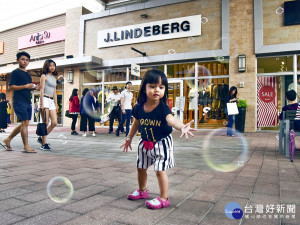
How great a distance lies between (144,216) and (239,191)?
3.50ft

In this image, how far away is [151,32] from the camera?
478 inches

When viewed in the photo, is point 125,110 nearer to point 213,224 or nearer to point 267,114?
point 267,114

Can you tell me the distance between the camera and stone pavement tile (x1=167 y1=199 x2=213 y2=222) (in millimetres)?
1702

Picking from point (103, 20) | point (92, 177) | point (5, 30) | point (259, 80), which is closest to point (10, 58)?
point (5, 30)

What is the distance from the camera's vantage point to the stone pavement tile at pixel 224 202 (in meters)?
1.86

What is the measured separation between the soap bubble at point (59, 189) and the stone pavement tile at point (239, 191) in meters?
1.40

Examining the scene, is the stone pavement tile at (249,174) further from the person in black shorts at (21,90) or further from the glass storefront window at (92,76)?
the glass storefront window at (92,76)

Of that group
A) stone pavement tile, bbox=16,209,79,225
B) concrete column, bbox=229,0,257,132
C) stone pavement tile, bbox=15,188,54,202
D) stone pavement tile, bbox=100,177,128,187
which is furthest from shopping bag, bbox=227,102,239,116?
stone pavement tile, bbox=16,209,79,225

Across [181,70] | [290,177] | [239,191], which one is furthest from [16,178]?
[181,70]

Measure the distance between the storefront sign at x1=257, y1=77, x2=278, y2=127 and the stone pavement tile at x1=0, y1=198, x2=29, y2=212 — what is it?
997cm

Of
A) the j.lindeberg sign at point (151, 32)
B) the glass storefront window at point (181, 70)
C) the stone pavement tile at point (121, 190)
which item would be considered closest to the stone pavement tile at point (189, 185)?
the stone pavement tile at point (121, 190)

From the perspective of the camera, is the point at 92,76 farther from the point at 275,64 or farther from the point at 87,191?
the point at 87,191

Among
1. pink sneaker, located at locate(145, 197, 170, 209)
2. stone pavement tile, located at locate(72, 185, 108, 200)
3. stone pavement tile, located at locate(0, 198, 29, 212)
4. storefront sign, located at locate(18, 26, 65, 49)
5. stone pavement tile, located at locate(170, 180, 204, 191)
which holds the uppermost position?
storefront sign, located at locate(18, 26, 65, 49)

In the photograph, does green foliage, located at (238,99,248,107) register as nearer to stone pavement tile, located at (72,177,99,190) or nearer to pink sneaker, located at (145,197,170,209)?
stone pavement tile, located at (72,177,99,190)
